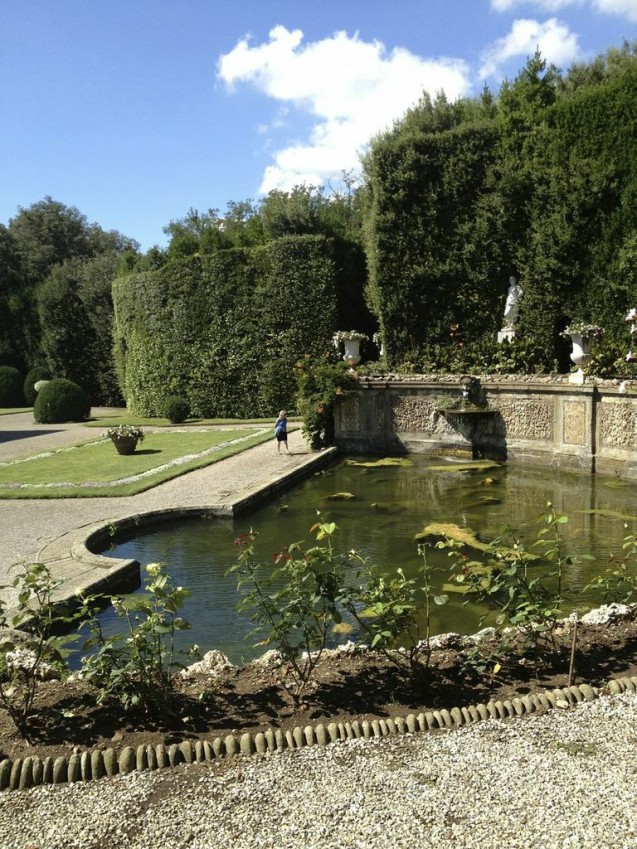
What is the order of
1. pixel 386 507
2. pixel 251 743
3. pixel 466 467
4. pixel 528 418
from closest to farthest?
pixel 251 743 < pixel 386 507 < pixel 466 467 < pixel 528 418

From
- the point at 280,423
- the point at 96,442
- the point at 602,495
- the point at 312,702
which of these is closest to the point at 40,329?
the point at 96,442

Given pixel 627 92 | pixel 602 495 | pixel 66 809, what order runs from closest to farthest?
pixel 66 809 → pixel 602 495 → pixel 627 92

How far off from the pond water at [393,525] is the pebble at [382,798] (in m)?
1.78

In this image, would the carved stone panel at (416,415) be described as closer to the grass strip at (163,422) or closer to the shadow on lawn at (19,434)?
the grass strip at (163,422)

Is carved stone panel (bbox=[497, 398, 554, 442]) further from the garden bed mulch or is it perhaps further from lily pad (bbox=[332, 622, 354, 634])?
the garden bed mulch

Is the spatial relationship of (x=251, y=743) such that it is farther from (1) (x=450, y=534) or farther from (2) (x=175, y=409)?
(2) (x=175, y=409)

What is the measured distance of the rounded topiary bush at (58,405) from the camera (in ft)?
80.8

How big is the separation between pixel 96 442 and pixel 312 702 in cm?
1503

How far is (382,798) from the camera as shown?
9.43 feet

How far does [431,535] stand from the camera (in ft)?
25.6

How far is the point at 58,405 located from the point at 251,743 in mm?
23197

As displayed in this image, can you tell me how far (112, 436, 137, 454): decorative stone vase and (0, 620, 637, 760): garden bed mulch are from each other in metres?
11.1

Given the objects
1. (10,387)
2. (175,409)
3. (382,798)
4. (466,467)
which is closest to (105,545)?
(382,798)

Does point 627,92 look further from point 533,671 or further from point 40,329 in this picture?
point 40,329
